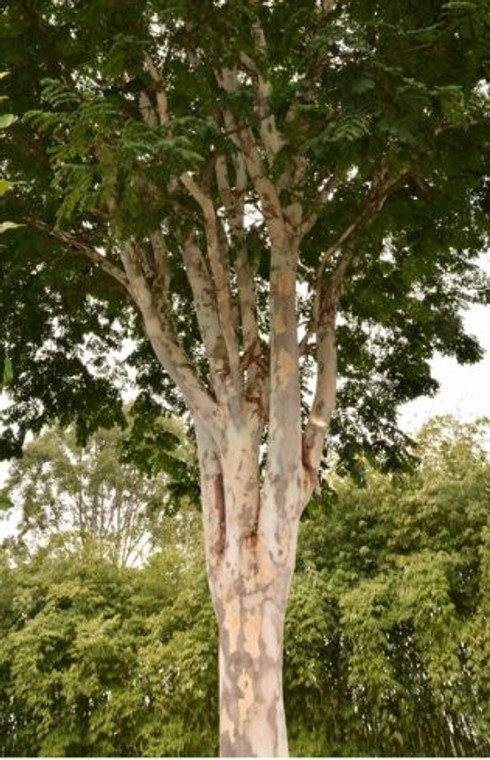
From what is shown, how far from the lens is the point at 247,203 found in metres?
6.84

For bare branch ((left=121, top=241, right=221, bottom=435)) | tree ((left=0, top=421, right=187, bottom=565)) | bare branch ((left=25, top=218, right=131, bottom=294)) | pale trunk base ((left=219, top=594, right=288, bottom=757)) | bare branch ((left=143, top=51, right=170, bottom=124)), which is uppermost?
tree ((left=0, top=421, right=187, bottom=565))

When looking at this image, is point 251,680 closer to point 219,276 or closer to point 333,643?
point 219,276

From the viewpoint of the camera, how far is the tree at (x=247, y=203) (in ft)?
14.0

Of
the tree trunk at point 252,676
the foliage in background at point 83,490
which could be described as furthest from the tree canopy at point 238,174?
the foliage in background at point 83,490

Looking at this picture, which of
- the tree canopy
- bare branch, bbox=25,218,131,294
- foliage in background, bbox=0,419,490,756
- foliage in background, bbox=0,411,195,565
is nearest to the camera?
the tree canopy

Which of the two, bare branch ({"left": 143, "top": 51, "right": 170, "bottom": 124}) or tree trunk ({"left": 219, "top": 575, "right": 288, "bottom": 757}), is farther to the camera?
bare branch ({"left": 143, "top": 51, "right": 170, "bottom": 124})

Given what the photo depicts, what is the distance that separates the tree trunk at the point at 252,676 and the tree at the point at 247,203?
0.04 feet

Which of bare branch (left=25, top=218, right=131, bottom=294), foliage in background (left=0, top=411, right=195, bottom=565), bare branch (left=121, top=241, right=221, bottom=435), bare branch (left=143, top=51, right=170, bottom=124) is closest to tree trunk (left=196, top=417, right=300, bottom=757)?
bare branch (left=121, top=241, right=221, bottom=435)

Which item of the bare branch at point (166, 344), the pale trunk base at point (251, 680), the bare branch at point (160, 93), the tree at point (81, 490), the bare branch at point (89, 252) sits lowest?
the pale trunk base at point (251, 680)

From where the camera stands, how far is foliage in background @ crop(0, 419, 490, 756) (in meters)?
10.4

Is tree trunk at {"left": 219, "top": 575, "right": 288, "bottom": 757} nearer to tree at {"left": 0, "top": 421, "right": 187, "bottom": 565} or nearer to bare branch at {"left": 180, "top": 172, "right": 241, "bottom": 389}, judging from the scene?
bare branch at {"left": 180, "top": 172, "right": 241, "bottom": 389}

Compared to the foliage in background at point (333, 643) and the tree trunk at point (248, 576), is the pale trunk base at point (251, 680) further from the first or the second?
the foliage in background at point (333, 643)

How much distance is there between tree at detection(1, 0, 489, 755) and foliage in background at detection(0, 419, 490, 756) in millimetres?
4006

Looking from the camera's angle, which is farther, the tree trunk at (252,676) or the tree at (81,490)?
the tree at (81,490)
